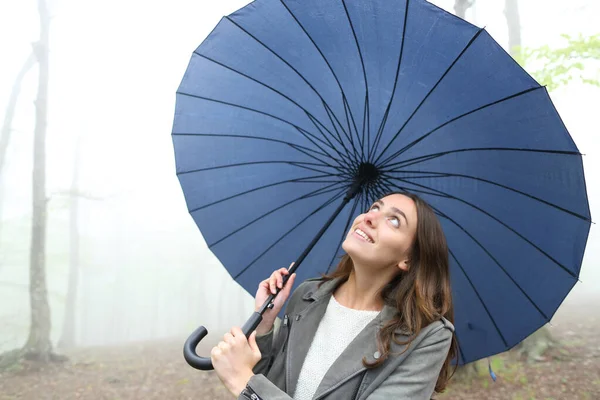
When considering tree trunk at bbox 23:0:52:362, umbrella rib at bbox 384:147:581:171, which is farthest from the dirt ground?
umbrella rib at bbox 384:147:581:171

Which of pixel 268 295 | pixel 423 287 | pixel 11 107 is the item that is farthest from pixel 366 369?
pixel 11 107

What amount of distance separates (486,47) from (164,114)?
40.8 meters

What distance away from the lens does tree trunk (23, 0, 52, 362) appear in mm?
9526

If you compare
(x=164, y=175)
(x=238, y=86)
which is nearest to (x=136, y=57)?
(x=164, y=175)

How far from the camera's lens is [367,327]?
1.84 m

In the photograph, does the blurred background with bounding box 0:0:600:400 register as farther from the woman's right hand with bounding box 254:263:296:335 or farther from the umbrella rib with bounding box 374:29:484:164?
the woman's right hand with bounding box 254:263:296:335

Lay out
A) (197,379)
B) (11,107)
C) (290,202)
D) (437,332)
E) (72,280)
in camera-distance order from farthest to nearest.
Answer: (72,280)
(11,107)
(197,379)
(290,202)
(437,332)

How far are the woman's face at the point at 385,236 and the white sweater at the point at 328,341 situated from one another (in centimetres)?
23

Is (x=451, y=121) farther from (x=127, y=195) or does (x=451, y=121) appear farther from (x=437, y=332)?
(x=127, y=195)

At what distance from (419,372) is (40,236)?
34.8 ft

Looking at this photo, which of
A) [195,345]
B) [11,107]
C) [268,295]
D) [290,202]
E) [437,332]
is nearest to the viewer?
[437,332]

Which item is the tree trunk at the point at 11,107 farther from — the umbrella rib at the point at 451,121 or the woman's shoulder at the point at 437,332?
the woman's shoulder at the point at 437,332

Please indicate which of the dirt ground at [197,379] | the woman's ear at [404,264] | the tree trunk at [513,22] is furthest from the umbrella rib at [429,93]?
the tree trunk at [513,22]

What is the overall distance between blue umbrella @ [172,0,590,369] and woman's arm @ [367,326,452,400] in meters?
0.62
